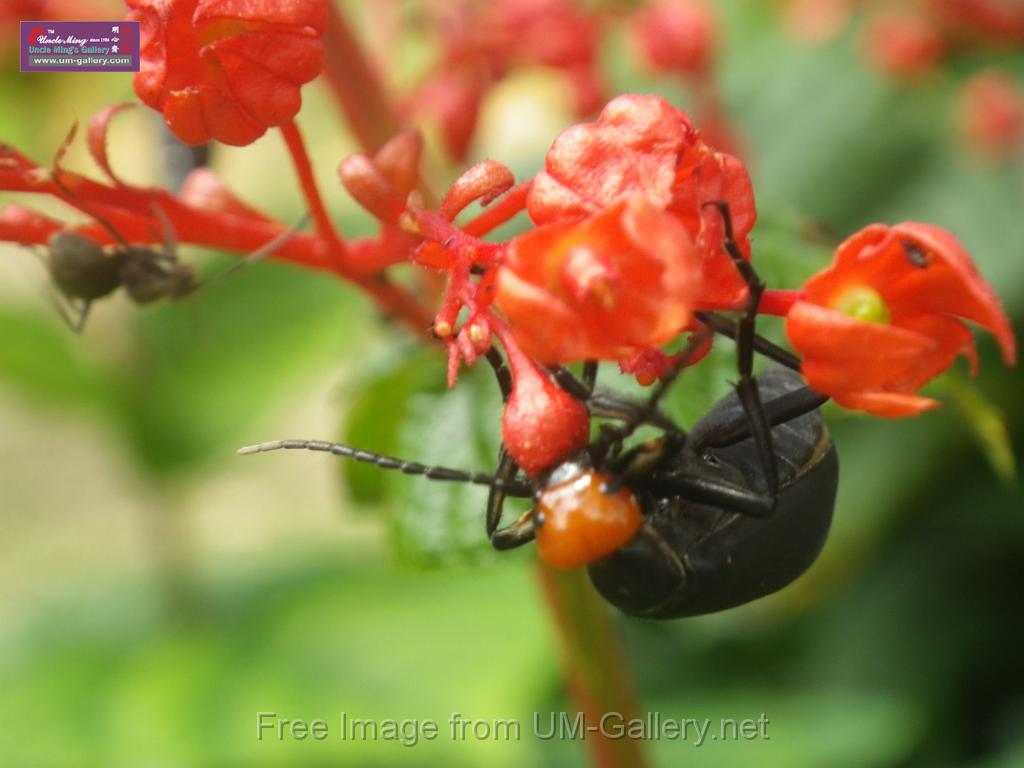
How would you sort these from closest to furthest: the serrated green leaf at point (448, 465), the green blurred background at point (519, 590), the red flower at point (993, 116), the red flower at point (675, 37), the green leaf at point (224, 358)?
the serrated green leaf at point (448, 465)
the red flower at point (675, 37)
the green blurred background at point (519, 590)
the red flower at point (993, 116)
the green leaf at point (224, 358)

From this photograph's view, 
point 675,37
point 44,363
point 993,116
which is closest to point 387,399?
point 675,37

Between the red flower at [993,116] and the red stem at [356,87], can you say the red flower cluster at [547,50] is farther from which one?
the red flower at [993,116]

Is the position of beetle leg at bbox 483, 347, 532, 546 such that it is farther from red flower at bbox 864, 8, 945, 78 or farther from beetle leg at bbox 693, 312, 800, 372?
red flower at bbox 864, 8, 945, 78

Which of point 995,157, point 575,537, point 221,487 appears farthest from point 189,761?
point 221,487

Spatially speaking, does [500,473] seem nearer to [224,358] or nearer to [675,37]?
[675,37]

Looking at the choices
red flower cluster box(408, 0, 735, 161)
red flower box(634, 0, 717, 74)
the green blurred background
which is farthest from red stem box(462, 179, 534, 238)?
red flower box(634, 0, 717, 74)

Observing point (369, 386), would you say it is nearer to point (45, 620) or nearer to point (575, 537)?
point (575, 537)

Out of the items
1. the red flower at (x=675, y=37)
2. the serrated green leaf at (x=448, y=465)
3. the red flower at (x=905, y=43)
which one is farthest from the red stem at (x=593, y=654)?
the red flower at (x=905, y=43)
